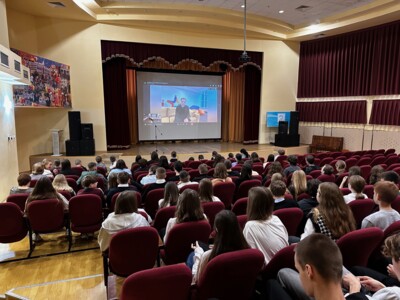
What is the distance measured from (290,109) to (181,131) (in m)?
5.69

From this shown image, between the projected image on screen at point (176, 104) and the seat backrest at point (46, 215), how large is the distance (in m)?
9.24

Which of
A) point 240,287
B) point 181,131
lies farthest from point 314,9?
point 240,287

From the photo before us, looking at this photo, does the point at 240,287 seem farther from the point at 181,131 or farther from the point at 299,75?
the point at 299,75

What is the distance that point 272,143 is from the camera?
44.3 feet

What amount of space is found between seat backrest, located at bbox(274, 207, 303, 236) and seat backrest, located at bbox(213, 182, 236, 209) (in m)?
1.50

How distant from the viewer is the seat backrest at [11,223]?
3.34 m

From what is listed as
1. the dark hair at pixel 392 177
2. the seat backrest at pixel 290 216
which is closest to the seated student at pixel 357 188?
the dark hair at pixel 392 177

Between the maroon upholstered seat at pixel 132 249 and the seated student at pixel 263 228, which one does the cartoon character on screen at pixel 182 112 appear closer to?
the maroon upholstered seat at pixel 132 249

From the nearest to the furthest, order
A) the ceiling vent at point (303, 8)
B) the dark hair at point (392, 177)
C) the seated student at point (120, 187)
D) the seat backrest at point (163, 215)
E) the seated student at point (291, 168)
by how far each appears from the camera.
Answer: the seat backrest at point (163, 215) < the dark hair at point (392, 177) < the seated student at point (120, 187) < the seated student at point (291, 168) < the ceiling vent at point (303, 8)

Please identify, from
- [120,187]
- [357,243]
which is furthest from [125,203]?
[357,243]

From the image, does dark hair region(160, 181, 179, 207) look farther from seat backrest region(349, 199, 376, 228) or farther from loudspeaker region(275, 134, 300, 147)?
loudspeaker region(275, 134, 300, 147)

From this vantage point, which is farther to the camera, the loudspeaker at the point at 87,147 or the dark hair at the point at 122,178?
the loudspeaker at the point at 87,147

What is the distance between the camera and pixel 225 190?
14.3ft

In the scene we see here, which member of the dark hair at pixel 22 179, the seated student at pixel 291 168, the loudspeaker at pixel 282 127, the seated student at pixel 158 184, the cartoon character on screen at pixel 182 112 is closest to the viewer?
the dark hair at pixel 22 179
